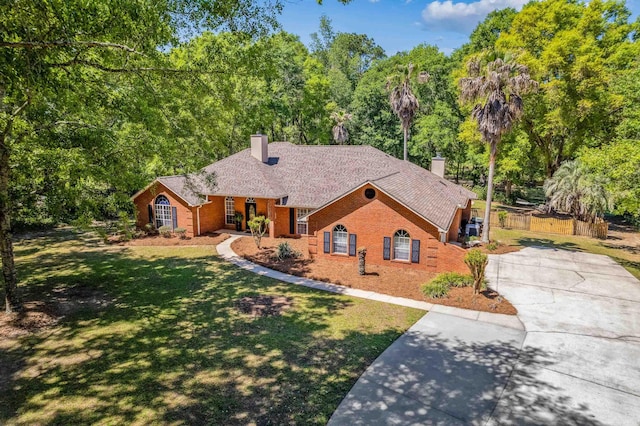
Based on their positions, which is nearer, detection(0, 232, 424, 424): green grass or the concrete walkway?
detection(0, 232, 424, 424): green grass

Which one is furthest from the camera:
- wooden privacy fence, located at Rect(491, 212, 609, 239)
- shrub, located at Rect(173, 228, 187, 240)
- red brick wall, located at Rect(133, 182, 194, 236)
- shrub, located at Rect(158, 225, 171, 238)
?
wooden privacy fence, located at Rect(491, 212, 609, 239)

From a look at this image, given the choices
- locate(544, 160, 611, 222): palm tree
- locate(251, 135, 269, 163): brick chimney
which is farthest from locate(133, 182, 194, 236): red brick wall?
locate(544, 160, 611, 222): palm tree

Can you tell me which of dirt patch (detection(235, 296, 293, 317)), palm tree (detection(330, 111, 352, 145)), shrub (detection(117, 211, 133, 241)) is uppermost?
palm tree (detection(330, 111, 352, 145))

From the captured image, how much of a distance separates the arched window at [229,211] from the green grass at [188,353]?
9915 millimetres

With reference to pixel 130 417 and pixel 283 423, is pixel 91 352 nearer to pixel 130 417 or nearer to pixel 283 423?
pixel 130 417

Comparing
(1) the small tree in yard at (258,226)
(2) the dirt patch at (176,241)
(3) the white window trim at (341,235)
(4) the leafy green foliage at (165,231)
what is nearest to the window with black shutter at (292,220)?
(1) the small tree in yard at (258,226)

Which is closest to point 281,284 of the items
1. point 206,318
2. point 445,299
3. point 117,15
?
point 206,318

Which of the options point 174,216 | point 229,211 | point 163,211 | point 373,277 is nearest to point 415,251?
point 373,277

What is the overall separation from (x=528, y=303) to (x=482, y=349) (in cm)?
505

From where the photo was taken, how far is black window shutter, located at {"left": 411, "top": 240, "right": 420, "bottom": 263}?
18.8m

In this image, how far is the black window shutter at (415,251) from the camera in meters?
18.8

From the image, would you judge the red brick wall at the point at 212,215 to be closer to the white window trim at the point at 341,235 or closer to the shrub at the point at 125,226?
the shrub at the point at 125,226

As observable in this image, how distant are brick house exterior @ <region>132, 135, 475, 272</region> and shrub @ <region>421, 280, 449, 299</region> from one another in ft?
8.16

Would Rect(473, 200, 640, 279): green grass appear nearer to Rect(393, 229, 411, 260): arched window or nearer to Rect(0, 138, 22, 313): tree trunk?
Rect(393, 229, 411, 260): arched window
